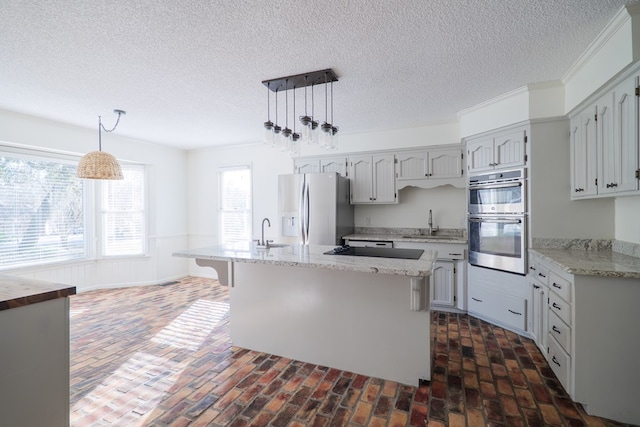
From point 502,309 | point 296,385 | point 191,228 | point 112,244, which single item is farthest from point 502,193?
point 112,244

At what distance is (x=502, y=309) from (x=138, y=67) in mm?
4280

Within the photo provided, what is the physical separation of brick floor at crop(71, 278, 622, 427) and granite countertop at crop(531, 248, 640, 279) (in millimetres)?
901

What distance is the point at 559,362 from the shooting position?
220 cm

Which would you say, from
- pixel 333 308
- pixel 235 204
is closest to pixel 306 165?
pixel 235 204

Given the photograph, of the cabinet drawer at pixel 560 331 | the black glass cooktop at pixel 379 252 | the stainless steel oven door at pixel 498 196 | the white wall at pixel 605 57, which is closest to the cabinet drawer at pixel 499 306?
the cabinet drawer at pixel 560 331

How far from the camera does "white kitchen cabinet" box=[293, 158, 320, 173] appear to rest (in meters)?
4.80

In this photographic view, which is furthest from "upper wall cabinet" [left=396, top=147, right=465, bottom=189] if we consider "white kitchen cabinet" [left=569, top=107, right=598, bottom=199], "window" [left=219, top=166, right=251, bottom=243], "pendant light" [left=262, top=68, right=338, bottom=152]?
"window" [left=219, top=166, right=251, bottom=243]

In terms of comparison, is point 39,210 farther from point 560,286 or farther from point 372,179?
point 560,286

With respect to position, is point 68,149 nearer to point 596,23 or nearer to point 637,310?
point 596,23

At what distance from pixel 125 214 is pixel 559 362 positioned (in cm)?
600

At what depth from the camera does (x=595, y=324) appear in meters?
1.90

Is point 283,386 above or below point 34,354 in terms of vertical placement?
below

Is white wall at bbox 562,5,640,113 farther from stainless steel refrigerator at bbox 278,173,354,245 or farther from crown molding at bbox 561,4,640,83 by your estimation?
stainless steel refrigerator at bbox 278,173,354,245

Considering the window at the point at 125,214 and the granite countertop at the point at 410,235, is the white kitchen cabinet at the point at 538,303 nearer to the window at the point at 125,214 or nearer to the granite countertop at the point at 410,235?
the granite countertop at the point at 410,235
